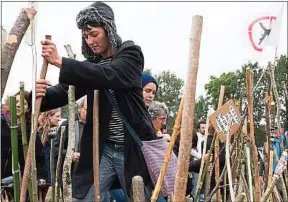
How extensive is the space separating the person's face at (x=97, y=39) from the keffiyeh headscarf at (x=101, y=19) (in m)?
0.02

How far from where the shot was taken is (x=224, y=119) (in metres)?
1.84

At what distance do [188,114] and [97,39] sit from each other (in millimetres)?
986

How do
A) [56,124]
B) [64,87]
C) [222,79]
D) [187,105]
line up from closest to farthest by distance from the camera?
[187,105], [64,87], [56,124], [222,79]

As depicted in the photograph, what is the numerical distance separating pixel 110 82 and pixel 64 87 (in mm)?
333

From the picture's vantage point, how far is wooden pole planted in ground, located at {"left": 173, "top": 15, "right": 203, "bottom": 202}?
92cm

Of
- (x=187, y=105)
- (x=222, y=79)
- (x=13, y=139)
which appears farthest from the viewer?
(x=222, y=79)

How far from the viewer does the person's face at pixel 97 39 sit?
1.85 m

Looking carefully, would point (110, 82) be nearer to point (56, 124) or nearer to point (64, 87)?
point (64, 87)

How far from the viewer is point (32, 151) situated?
3.92 feet

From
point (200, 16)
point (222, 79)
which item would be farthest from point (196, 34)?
point (222, 79)

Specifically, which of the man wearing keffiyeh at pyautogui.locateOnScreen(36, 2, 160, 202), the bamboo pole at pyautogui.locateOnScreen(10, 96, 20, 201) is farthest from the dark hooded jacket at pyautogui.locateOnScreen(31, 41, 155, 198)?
the bamboo pole at pyautogui.locateOnScreen(10, 96, 20, 201)

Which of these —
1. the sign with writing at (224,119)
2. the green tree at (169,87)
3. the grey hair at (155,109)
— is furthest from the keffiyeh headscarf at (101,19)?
the green tree at (169,87)

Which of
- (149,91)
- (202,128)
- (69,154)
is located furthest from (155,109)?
(202,128)

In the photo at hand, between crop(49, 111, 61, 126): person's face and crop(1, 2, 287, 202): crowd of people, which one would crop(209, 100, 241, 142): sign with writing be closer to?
crop(1, 2, 287, 202): crowd of people
